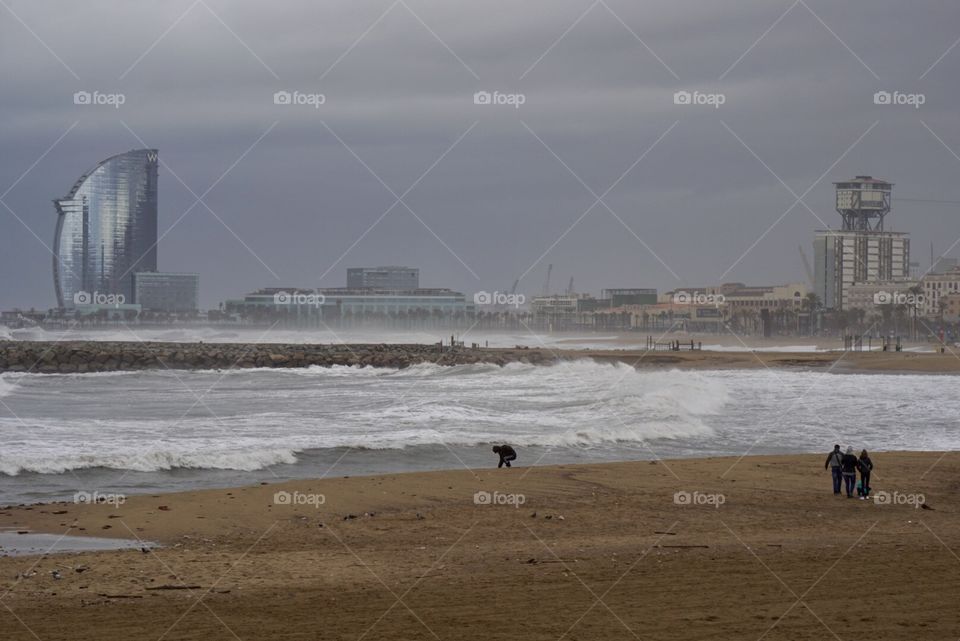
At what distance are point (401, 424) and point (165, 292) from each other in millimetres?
141997

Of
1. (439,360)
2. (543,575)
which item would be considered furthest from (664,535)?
(439,360)

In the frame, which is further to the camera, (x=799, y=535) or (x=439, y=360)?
(x=439, y=360)

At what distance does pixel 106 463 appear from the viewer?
61.6ft

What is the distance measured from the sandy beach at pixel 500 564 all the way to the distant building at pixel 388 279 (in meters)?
162

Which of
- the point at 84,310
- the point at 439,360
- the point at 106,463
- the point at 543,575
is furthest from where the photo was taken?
the point at 84,310

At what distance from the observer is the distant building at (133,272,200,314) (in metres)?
159

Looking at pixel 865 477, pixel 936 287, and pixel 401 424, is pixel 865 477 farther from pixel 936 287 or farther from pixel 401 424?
pixel 936 287

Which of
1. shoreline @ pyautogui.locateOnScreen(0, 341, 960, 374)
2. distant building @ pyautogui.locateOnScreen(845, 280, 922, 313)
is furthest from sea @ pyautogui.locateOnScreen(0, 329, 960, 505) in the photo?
distant building @ pyautogui.locateOnScreen(845, 280, 922, 313)

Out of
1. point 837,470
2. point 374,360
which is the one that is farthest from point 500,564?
point 374,360

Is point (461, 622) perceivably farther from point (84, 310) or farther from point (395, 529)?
point (84, 310)

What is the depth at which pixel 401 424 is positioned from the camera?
1040 inches

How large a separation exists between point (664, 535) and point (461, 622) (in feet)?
15.1

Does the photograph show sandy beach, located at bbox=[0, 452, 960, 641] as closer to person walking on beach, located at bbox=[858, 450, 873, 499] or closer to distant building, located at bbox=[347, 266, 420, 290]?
person walking on beach, located at bbox=[858, 450, 873, 499]

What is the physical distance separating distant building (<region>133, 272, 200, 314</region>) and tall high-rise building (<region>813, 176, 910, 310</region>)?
9169cm
